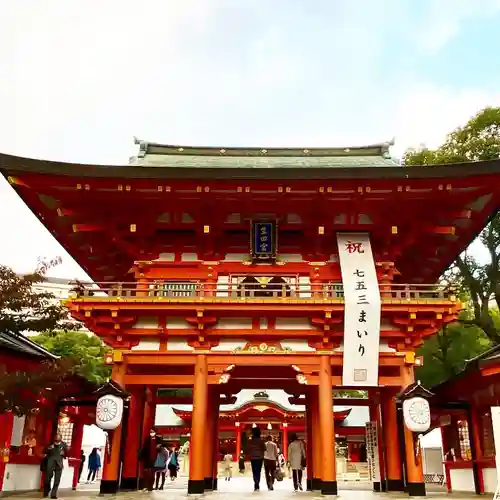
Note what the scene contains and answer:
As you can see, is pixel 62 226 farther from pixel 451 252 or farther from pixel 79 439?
pixel 451 252

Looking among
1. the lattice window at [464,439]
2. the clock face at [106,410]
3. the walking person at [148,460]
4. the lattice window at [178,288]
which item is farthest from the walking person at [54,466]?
the lattice window at [464,439]

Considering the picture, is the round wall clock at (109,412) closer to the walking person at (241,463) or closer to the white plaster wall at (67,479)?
the white plaster wall at (67,479)

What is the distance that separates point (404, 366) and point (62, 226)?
9864mm

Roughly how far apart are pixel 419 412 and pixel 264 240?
5.61 m

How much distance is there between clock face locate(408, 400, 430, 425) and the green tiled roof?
8.98 meters

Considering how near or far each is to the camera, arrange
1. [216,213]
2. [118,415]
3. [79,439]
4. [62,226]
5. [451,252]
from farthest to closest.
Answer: [79,439]
[451,252]
[62,226]
[216,213]
[118,415]

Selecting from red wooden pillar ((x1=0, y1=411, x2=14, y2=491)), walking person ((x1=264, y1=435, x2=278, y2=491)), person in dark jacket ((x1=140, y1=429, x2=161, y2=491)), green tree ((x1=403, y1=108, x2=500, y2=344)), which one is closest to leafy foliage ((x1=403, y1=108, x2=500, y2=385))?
green tree ((x1=403, y1=108, x2=500, y2=344))

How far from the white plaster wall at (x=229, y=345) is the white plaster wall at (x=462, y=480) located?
319 inches

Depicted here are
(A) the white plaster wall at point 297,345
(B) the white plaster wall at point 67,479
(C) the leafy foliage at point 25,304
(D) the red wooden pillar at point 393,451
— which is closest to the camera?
(C) the leafy foliage at point 25,304

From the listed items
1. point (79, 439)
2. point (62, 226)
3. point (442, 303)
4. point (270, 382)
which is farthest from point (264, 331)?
point (79, 439)

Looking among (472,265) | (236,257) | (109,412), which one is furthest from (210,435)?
(472,265)

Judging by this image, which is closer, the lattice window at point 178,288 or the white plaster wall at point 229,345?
the white plaster wall at point 229,345

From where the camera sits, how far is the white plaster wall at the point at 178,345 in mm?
13594

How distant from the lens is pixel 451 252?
1706cm
